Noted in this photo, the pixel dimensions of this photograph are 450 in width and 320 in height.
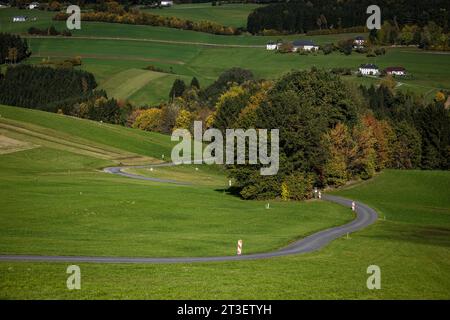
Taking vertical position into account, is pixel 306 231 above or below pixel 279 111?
below

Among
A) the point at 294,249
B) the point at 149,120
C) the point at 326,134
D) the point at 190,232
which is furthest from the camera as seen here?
the point at 149,120

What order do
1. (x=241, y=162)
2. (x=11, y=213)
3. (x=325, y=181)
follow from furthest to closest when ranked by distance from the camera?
(x=325, y=181), (x=241, y=162), (x=11, y=213)

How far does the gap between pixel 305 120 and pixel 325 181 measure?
14099 millimetres

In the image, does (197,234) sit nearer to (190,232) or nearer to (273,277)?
(190,232)

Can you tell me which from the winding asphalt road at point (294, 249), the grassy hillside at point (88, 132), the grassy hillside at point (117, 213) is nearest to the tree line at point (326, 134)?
the grassy hillside at point (117, 213)

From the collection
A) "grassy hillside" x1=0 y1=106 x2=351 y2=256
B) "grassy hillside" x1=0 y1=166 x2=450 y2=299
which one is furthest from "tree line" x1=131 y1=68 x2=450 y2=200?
"grassy hillside" x1=0 y1=166 x2=450 y2=299

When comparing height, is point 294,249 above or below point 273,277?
below

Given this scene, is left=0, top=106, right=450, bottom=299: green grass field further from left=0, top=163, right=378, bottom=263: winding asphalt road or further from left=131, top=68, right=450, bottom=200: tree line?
left=131, top=68, right=450, bottom=200: tree line

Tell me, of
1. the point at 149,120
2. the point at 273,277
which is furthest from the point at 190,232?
the point at 149,120

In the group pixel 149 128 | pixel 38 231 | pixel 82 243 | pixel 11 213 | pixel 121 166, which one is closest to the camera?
pixel 82 243

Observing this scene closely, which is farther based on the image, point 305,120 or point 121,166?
point 121,166
